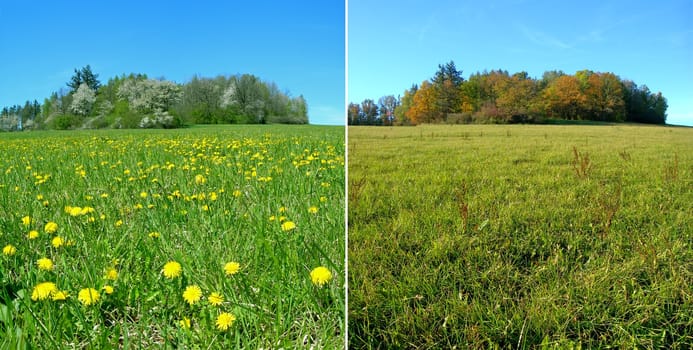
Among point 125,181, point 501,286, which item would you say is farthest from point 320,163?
point 501,286

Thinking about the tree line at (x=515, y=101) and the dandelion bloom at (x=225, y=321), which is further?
the tree line at (x=515, y=101)

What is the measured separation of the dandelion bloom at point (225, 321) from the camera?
72 cm

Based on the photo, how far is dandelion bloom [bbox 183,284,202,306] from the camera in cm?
78

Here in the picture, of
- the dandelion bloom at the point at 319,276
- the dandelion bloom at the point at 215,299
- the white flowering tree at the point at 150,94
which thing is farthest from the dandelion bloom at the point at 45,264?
the white flowering tree at the point at 150,94

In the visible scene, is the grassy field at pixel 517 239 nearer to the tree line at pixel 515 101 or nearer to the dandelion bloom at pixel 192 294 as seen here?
the tree line at pixel 515 101

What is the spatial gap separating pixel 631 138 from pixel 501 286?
119 cm

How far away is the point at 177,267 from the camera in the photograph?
836 mm

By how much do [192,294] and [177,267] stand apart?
8 cm

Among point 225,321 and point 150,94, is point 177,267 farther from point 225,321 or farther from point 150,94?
point 150,94

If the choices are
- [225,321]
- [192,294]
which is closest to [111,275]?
[192,294]

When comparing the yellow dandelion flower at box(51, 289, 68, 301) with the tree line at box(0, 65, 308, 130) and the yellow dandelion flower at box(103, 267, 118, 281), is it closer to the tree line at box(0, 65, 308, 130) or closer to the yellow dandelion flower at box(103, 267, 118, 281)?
the yellow dandelion flower at box(103, 267, 118, 281)

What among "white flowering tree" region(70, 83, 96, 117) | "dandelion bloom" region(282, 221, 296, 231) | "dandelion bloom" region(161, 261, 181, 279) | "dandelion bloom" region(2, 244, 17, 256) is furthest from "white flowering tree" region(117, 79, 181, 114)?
"dandelion bloom" region(161, 261, 181, 279)

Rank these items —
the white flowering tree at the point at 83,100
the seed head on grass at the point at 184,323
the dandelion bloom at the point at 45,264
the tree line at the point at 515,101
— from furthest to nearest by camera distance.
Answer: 1. the white flowering tree at the point at 83,100
2. the tree line at the point at 515,101
3. the dandelion bloom at the point at 45,264
4. the seed head on grass at the point at 184,323

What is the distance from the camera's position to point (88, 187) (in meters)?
1.73
